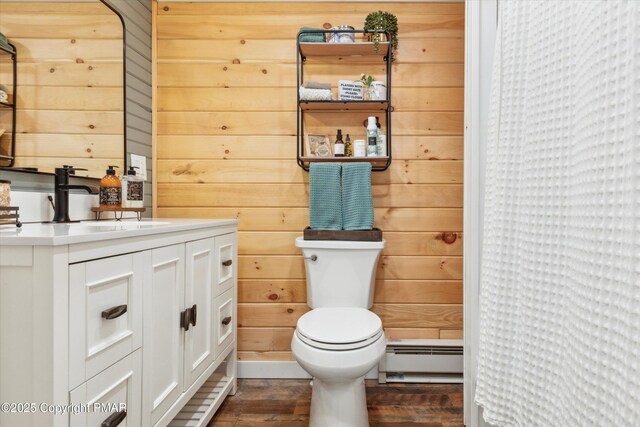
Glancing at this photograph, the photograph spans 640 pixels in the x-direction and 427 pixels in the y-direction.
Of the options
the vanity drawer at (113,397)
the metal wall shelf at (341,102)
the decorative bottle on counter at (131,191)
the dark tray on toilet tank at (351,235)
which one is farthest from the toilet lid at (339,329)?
the decorative bottle on counter at (131,191)

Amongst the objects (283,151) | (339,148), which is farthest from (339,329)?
(283,151)

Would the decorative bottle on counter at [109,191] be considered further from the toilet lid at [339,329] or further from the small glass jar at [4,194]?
the toilet lid at [339,329]

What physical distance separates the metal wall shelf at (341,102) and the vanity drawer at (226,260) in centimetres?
55

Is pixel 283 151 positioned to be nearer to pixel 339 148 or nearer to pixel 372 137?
pixel 339 148

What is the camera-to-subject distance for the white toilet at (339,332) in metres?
1.29

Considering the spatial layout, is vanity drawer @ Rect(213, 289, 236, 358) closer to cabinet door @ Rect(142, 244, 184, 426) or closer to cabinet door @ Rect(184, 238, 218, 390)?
cabinet door @ Rect(184, 238, 218, 390)

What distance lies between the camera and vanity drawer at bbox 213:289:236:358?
61.3 inches

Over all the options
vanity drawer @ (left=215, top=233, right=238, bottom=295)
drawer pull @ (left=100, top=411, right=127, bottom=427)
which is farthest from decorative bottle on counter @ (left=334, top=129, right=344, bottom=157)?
drawer pull @ (left=100, top=411, right=127, bottom=427)

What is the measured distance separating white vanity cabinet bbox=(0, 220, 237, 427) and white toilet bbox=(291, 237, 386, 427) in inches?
17.7

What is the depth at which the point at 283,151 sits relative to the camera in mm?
2014

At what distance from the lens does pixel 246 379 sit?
199 centimetres

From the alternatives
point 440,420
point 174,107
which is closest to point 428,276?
point 440,420

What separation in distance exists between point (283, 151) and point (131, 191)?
0.80 metres

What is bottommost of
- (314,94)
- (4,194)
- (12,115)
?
(4,194)
